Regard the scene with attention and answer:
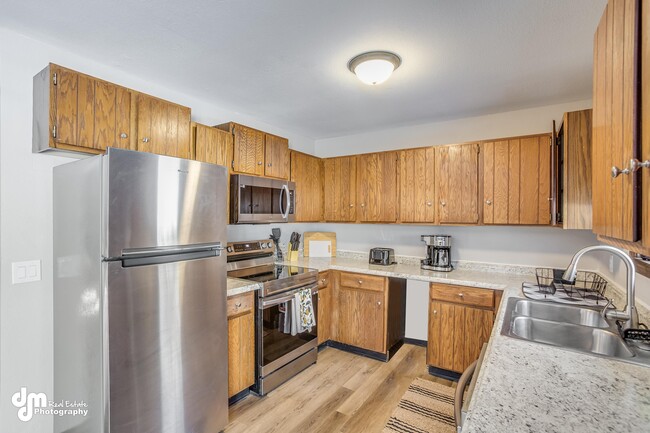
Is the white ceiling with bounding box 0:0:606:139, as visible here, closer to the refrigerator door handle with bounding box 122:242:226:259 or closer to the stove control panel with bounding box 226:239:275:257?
the refrigerator door handle with bounding box 122:242:226:259

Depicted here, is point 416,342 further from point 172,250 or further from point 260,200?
point 172,250

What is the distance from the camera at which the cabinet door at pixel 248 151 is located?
274 cm

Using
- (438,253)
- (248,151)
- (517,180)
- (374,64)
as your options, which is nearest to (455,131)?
(517,180)

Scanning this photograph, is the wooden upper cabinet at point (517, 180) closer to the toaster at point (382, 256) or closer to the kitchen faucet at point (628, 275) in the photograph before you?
the toaster at point (382, 256)

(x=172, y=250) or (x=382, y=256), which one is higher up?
(x=172, y=250)

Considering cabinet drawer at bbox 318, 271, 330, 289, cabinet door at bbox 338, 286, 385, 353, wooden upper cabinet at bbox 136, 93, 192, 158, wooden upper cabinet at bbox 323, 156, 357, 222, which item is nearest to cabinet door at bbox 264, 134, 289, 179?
wooden upper cabinet at bbox 323, 156, 357, 222

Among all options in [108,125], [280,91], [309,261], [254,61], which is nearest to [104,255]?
[108,125]

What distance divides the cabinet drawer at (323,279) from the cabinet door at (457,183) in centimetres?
129

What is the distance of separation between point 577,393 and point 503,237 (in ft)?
7.77

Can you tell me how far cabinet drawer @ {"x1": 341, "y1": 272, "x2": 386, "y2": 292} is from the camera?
9.96ft

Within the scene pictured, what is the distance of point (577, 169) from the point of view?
210 cm

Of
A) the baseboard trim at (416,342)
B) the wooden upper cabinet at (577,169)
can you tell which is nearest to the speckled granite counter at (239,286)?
the baseboard trim at (416,342)

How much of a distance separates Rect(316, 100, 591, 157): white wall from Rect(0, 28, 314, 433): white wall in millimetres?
2911

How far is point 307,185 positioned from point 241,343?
75.5 inches
